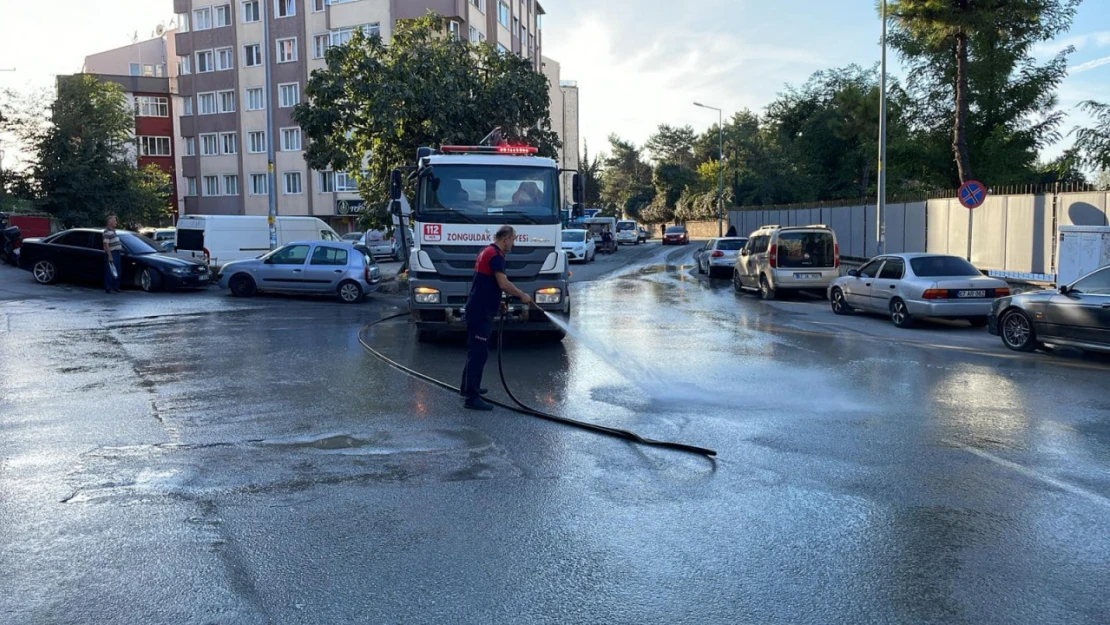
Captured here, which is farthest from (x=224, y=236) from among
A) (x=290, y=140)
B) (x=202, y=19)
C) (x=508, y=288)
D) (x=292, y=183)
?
(x=202, y=19)

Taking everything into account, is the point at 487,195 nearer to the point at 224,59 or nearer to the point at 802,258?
the point at 802,258

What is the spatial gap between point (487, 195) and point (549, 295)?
1.71 metres

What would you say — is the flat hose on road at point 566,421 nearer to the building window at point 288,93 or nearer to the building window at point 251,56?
the building window at point 288,93

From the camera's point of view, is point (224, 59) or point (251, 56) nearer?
point (251, 56)

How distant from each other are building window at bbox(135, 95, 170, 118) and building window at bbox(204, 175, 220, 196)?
940 cm

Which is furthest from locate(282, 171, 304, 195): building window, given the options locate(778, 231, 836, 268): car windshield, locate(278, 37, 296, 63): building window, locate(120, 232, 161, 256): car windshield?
locate(778, 231, 836, 268): car windshield

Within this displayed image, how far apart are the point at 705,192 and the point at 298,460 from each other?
8625cm

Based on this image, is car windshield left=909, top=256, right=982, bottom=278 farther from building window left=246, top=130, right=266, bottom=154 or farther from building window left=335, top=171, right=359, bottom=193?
building window left=246, top=130, right=266, bottom=154

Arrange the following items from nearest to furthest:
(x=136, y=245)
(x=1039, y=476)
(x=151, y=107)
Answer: (x=1039, y=476) < (x=136, y=245) < (x=151, y=107)

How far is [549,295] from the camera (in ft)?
41.6

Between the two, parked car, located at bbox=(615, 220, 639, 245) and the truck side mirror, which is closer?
the truck side mirror

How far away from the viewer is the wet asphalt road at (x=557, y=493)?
4316 millimetres

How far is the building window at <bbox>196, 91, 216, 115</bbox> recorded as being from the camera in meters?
57.8

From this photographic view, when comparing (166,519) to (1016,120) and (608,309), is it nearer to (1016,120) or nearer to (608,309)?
(608,309)
